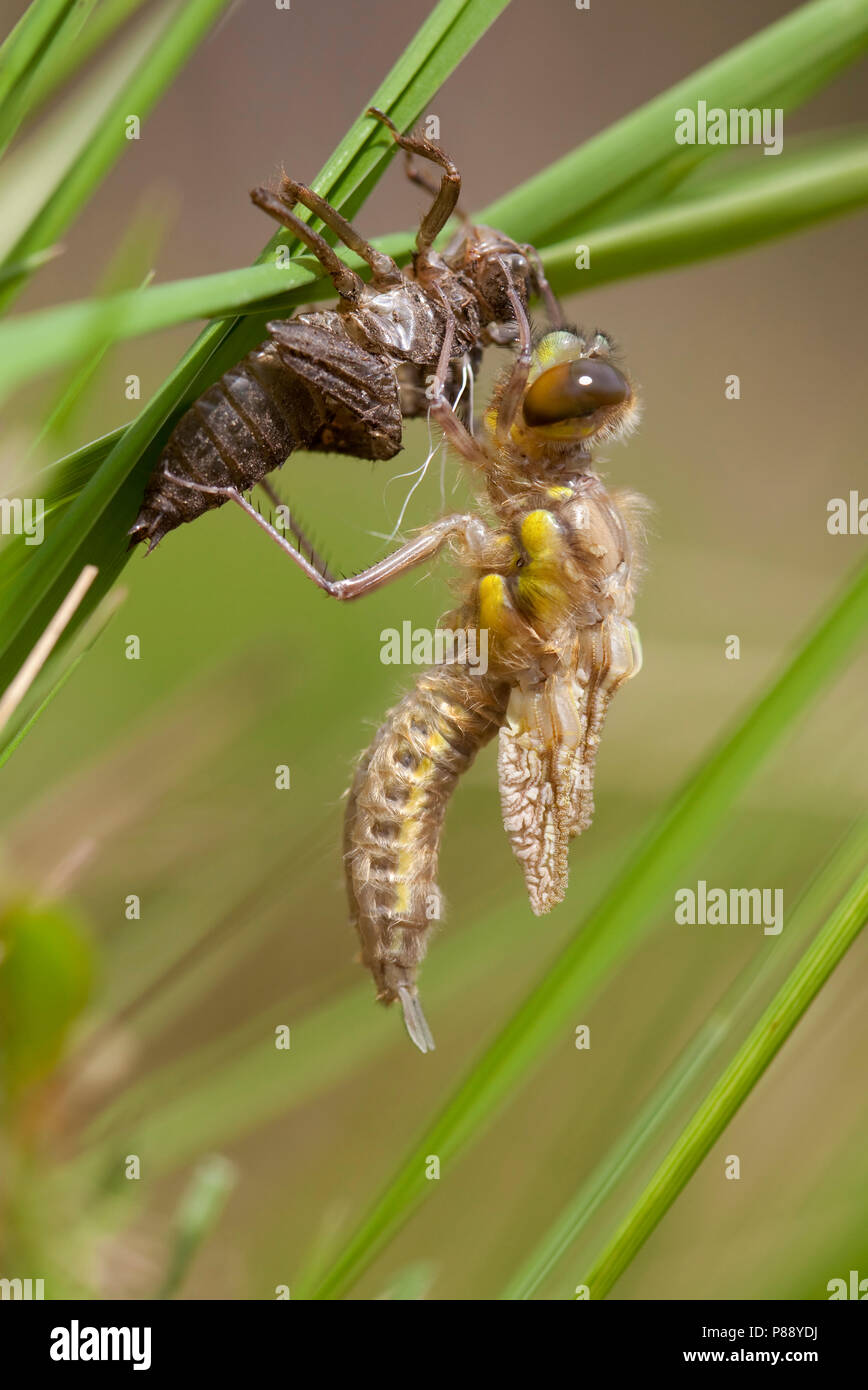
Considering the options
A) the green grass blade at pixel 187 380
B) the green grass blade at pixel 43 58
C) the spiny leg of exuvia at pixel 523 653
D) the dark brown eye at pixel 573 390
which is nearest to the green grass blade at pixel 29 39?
the green grass blade at pixel 43 58

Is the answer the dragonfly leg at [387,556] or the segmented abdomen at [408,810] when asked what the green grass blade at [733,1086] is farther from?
the dragonfly leg at [387,556]

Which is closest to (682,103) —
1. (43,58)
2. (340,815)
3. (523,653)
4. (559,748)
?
(43,58)

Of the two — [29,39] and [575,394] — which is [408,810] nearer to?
[575,394]

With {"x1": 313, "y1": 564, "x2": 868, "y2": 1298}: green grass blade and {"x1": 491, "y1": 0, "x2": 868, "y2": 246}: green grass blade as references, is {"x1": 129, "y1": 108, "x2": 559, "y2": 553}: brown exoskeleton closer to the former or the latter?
{"x1": 491, "y1": 0, "x2": 868, "y2": 246}: green grass blade

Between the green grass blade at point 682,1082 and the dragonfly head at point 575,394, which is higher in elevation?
the dragonfly head at point 575,394

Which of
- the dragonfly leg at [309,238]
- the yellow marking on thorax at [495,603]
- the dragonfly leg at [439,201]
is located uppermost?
the dragonfly leg at [439,201]
